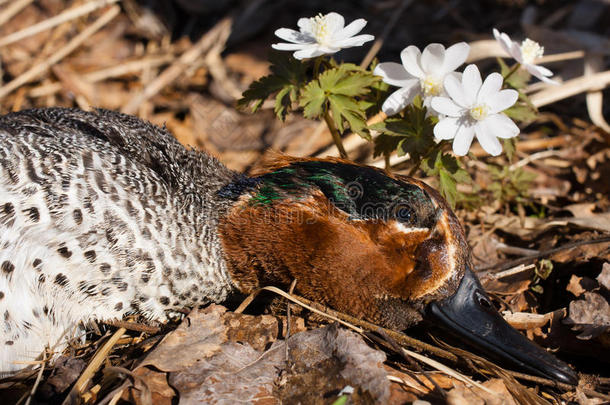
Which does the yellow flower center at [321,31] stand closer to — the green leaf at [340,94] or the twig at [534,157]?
the green leaf at [340,94]

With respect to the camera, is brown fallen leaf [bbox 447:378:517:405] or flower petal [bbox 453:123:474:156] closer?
brown fallen leaf [bbox 447:378:517:405]

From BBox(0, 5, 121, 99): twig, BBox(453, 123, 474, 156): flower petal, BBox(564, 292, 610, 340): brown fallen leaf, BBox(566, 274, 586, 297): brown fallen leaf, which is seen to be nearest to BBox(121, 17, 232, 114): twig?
BBox(0, 5, 121, 99): twig

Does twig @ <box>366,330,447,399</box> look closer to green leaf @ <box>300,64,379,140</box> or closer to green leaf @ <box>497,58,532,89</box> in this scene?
green leaf @ <box>300,64,379,140</box>

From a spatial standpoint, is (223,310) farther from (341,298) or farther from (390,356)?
(390,356)

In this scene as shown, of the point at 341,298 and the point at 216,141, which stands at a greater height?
the point at 216,141

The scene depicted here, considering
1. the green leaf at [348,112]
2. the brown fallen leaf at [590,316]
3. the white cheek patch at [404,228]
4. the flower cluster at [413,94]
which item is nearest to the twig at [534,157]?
the flower cluster at [413,94]

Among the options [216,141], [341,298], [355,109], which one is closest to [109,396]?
[341,298]

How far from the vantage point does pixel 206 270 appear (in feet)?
9.30

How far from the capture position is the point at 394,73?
9.43ft

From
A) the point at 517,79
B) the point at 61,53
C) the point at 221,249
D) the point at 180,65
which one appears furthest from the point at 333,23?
the point at 61,53

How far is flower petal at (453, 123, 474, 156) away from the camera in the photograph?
2.66 m

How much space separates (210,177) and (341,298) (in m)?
0.99

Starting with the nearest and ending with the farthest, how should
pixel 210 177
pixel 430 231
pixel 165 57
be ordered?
1. pixel 430 231
2. pixel 210 177
3. pixel 165 57

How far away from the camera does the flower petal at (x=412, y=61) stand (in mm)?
2795
